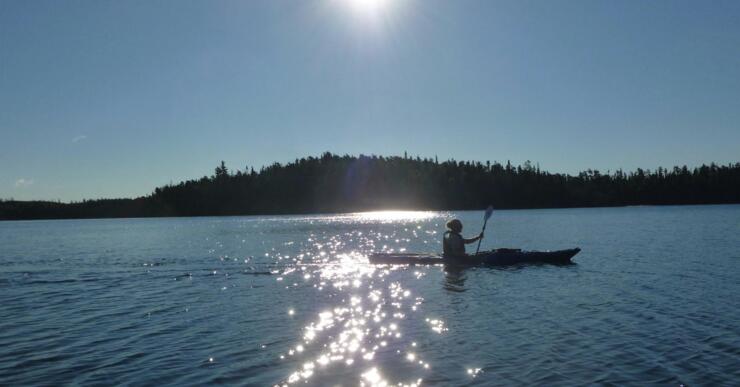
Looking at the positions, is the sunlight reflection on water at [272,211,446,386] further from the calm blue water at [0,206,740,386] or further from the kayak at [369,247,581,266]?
the kayak at [369,247,581,266]

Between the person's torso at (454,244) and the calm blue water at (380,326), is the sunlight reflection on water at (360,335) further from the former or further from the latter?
the person's torso at (454,244)

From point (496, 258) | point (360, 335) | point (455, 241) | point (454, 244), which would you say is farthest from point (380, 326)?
point (496, 258)

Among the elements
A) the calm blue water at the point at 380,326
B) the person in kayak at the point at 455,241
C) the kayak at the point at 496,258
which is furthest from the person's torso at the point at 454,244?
the calm blue water at the point at 380,326

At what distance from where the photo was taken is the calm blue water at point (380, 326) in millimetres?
12281

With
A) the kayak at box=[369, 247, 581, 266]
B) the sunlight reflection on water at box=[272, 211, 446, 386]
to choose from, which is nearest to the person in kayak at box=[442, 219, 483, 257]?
the kayak at box=[369, 247, 581, 266]

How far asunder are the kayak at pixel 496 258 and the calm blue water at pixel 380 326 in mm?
1020

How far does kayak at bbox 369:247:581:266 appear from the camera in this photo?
31953mm

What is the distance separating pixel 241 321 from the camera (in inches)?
714

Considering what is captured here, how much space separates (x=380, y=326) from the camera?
1702cm

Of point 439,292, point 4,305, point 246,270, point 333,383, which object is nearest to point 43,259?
point 246,270

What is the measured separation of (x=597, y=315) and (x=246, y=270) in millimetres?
21548

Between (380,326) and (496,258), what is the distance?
16574mm

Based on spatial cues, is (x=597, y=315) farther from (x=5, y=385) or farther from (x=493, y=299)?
(x=5, y=385)

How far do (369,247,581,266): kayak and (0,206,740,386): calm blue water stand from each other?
102 cm
